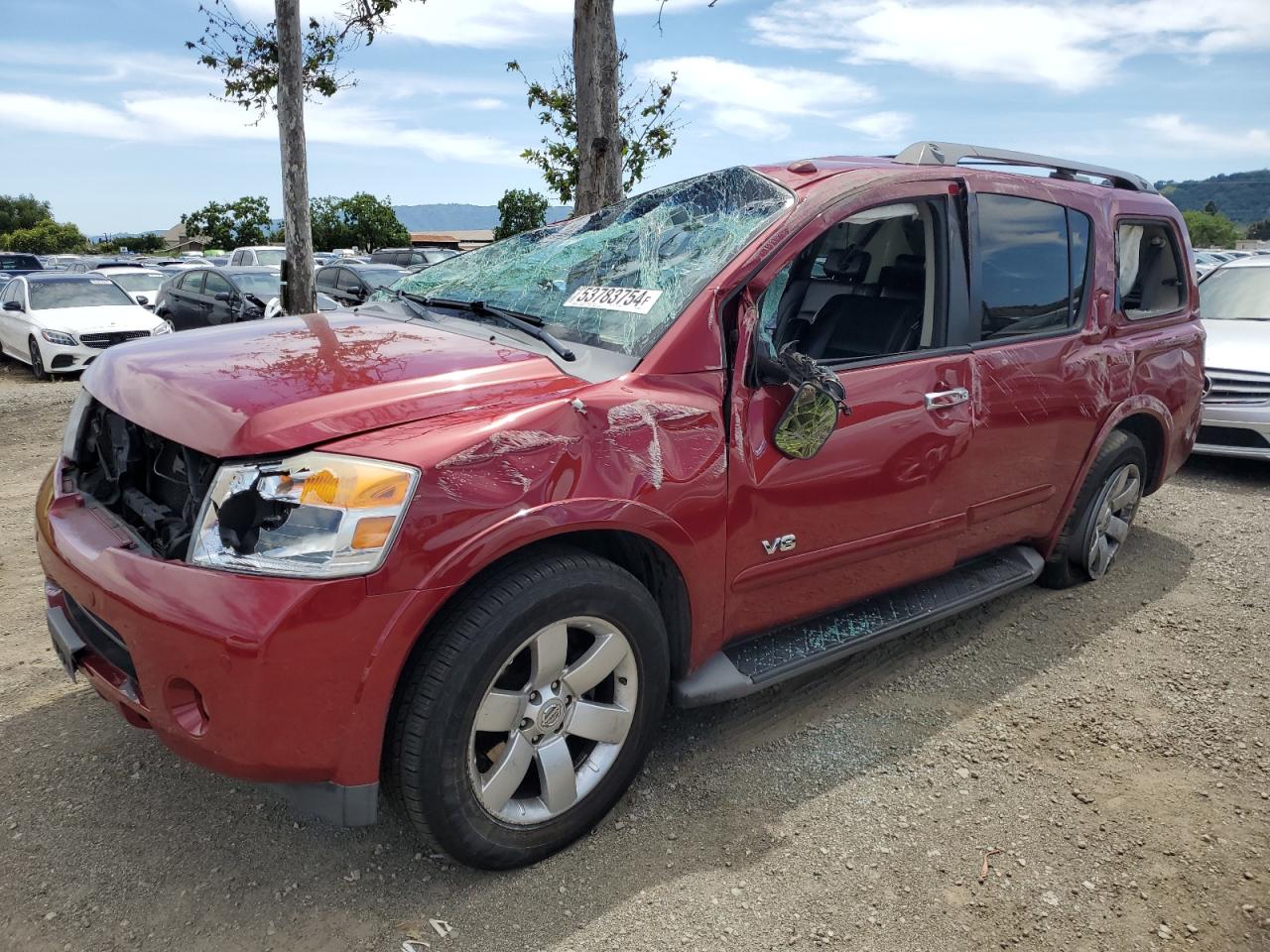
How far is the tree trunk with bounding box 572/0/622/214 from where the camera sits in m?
7.72

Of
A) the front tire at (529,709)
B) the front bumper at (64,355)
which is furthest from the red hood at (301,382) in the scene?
the front bumper at (64,355)

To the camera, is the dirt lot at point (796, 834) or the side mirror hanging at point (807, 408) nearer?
the dirt lot at point (796, 834)

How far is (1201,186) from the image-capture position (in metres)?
155

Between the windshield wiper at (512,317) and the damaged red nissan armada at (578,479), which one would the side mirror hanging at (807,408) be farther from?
the windshield wiper at (512,317)

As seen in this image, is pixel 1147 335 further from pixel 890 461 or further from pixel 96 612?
pixel 96 612

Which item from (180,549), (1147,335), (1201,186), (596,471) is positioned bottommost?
(180,549)

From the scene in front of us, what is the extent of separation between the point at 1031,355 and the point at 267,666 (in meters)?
2.92

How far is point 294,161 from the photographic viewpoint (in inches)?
437

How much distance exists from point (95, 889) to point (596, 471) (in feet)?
5.47

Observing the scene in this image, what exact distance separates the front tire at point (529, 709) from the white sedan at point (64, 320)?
10.9 m

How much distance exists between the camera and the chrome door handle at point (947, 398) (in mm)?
3135

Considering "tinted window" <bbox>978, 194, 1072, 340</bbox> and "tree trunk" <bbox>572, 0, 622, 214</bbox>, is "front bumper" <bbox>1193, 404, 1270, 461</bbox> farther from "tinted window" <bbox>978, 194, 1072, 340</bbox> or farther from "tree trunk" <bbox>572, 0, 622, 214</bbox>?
"tree trunk" <bbox>572, 0, 622, 214</bbox>

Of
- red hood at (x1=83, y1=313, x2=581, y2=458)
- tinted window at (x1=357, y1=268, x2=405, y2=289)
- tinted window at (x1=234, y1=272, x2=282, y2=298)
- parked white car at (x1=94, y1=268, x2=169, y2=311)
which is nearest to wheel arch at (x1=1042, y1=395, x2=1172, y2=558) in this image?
red hood at (x1=83, y1=313, x2=581, y2=458)

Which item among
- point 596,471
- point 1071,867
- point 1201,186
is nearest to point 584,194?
point 596,471
